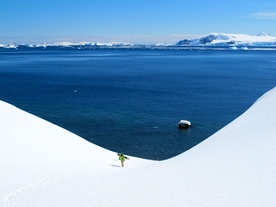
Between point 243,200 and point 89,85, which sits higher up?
point 243,200

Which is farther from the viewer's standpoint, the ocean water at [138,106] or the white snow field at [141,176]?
the ocean water at [138,106]

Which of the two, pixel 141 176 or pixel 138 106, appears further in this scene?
pixel 138 106

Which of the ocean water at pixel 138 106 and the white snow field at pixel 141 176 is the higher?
the white snow field at pixel 141 176

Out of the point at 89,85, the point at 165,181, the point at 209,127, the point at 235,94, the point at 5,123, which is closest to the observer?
the point at 165,181

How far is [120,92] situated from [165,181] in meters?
65.1

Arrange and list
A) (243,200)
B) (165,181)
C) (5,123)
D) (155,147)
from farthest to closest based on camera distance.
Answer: (155,147)
(5,123)
(165,181)
(243,200)

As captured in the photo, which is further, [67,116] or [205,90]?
[205,90]

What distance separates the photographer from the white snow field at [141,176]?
48.8ft

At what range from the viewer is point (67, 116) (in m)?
57.3

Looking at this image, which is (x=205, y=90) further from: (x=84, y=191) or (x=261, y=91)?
(x=84, y=191)

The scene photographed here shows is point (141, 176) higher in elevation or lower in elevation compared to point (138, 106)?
higher

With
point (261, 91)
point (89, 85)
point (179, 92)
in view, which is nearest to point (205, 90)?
point (179, 92)

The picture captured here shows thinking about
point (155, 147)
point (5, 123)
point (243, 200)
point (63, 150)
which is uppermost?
point (243, 200)

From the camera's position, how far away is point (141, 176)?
19953 mm
